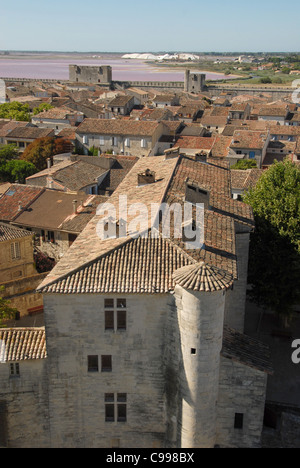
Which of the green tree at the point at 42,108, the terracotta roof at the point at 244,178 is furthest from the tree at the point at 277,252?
the green tree at the point at 42,108

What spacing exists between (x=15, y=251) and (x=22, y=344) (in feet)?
44.4

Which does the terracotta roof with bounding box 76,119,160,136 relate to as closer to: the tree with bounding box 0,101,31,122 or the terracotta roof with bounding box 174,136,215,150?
the terracotta roof with bounding box 174,136,215,150

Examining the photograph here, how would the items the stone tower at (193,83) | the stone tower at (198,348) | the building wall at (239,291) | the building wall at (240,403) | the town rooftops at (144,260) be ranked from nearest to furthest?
1. the stone tower at (198,348)
2. the town rooftops at (144,260)
3. the building wall at (240,403)
4. the building wall at (239,291)
5. the stone tower at (193,83)

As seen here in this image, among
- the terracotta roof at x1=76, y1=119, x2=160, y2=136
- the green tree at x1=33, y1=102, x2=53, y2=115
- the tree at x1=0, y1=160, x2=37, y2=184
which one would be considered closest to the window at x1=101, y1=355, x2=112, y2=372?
the tree at x1=0, y1=160, x2=37, y2=184

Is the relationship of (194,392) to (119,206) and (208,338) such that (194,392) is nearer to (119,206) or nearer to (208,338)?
(208,338)

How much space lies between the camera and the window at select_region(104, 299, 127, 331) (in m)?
19.6

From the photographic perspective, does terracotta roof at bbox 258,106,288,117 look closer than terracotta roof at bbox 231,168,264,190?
No

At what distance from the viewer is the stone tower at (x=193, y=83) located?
16788 cm

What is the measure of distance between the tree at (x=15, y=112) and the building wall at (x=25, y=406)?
80873mm

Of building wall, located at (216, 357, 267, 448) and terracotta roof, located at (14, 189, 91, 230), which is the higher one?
terracotta roof, located at (14, 189, 91, 230)

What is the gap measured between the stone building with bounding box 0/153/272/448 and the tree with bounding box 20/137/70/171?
47.3 m

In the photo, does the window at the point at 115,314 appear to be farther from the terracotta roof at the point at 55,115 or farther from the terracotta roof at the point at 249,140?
the terracotta roof at the point at 55,115

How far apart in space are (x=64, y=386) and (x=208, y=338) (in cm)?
629
